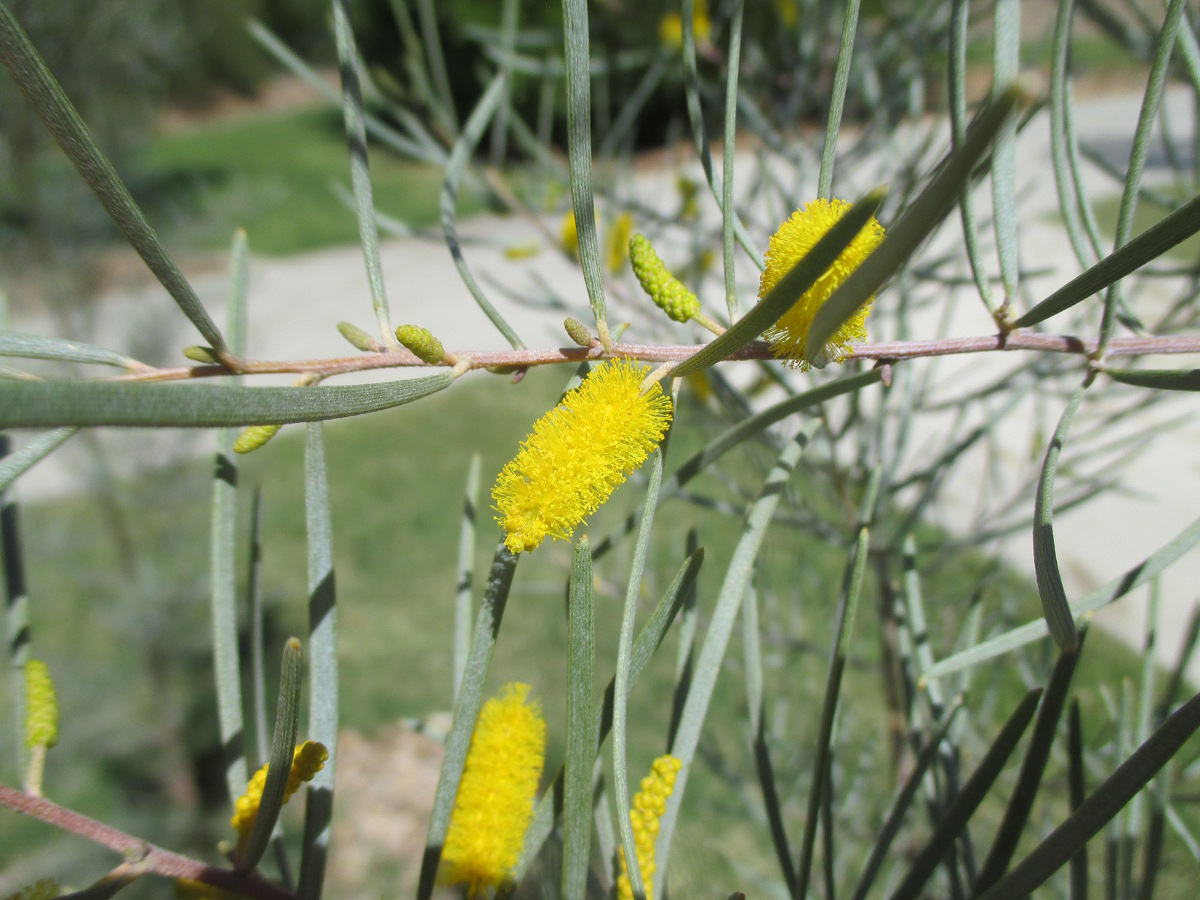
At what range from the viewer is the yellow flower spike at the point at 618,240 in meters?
0.71

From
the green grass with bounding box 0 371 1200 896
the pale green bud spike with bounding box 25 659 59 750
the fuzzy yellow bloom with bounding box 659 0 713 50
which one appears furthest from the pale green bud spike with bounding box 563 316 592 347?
the fuzzy yellow bloom with bounding box 659 0 713 50

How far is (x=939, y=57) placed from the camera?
949mm

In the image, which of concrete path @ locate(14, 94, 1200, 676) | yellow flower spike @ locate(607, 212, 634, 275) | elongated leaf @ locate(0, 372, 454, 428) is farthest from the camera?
concrete path @ locate(14, 94, 1200, 676)

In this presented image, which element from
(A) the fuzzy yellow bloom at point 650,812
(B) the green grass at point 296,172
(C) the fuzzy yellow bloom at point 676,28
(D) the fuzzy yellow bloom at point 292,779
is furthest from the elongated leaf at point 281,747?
(B) the green grass at point 296,172

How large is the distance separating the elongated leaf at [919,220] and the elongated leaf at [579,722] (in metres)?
0.08

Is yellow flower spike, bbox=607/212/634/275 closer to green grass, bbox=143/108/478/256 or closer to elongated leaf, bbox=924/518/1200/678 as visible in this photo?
elongated leaf, bbox=924/518/1200/678

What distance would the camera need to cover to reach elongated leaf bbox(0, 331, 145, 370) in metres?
0.24

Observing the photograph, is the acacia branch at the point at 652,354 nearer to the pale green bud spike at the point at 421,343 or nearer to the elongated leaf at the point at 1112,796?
the pale green bud spike at the point at 421,343

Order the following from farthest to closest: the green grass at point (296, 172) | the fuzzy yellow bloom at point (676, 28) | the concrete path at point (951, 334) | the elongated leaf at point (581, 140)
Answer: the green grass at point (296, 172) < the concrete path at point (951, 334) < the fuzzy yellow bloom at point (676, 28) < the elongated leaf at point (581, 140)

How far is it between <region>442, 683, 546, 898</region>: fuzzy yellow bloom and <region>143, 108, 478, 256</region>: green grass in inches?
142

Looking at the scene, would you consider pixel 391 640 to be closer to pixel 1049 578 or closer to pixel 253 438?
pixel 253 438

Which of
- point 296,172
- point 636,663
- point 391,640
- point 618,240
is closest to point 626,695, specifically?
point 636,663

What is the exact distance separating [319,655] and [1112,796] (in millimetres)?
246

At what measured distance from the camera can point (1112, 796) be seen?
20 centimetres
